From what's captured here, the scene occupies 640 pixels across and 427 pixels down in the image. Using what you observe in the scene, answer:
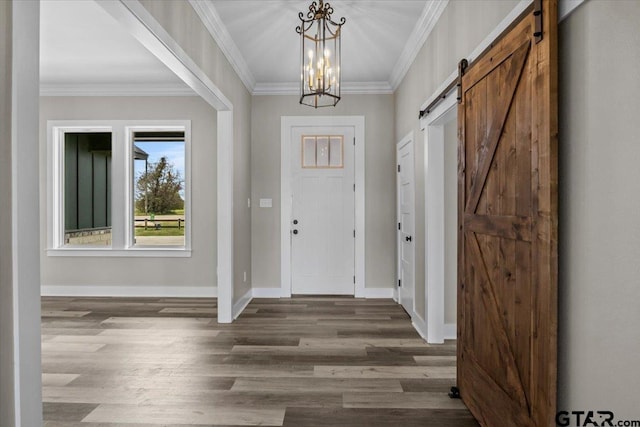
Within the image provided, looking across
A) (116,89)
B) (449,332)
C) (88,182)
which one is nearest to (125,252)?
(88,182)

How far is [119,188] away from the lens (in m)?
5.46

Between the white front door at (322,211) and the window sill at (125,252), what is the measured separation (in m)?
1.65

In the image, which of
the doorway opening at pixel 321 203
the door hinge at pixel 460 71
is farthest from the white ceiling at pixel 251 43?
the door hinge at pixel 460 71

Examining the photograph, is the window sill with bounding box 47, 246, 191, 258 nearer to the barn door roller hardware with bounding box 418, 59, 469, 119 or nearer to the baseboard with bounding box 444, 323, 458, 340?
the baseboard with bounding box 444, 323, 458, 340

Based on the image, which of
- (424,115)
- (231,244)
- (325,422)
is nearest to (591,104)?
(325,422)

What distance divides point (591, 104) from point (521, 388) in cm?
122

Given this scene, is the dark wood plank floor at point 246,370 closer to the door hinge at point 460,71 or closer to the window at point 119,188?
the window at point 119,188

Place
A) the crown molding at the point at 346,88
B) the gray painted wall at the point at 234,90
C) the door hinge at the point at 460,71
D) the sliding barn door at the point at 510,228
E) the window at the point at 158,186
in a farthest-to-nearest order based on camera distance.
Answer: the window at the point at 158,186 → the crown molding at the point at 346,88 → the gray painted wall at the point at 234,90 → the door hinge at the point at 460,71 → the sliding barn door at the point at 510,228

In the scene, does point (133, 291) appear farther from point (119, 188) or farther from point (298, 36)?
point (298, 36)

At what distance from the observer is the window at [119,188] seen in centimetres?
547

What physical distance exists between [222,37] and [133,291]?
3707 millimetres

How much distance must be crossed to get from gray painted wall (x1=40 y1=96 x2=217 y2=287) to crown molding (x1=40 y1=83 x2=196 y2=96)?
0.23ft

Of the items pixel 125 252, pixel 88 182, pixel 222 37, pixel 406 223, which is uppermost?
pixel 222 37

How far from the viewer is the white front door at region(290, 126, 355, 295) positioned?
5469mm
